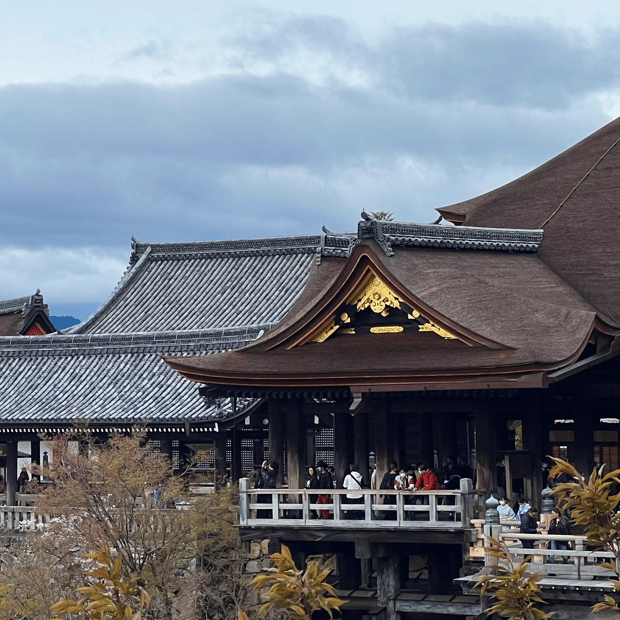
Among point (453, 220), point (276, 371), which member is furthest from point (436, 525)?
point (453, 220)

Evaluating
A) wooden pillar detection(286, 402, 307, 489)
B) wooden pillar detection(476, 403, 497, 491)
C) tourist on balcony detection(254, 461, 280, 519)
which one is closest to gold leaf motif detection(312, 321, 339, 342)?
wooden pillar detection(286, 402, 307, 489)

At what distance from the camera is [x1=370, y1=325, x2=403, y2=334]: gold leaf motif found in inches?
1405

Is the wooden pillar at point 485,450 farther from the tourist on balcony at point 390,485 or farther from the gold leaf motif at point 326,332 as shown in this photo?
the gold leaf motif at point 326,332

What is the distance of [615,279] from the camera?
37.9m

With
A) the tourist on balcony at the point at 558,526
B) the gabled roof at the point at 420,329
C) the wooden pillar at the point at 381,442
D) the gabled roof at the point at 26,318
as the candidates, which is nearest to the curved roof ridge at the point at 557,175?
the gabled roof at the point at 420,329

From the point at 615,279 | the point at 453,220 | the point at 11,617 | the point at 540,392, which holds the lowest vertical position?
the point at 11,617

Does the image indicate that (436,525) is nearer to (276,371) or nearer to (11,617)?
(276,371)

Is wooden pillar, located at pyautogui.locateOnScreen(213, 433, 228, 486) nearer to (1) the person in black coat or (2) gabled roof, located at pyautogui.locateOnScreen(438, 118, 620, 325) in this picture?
(2) gabled roof, located at pyautogui.locateOnScreen(438, 118, 620, 325)

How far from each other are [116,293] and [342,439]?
78.0ft

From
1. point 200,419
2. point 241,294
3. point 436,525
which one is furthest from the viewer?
point 241,294

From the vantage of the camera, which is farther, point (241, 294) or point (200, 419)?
point (241, 294)

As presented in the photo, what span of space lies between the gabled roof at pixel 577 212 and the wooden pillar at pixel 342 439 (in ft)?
20.2

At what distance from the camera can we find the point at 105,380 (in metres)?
48.3

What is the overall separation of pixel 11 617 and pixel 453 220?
1849cm
